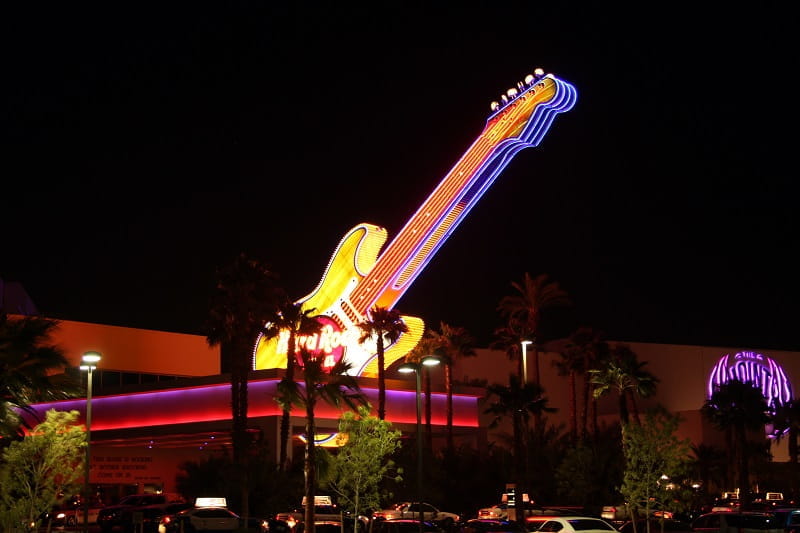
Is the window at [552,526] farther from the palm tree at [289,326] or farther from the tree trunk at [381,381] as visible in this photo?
the tree trunk at [381,381]

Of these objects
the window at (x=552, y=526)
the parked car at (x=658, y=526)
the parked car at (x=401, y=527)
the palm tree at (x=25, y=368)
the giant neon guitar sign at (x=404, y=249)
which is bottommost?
the parked car at (x=658, y=526)

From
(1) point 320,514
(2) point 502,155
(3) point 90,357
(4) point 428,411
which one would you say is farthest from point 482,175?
(3) point 90,357

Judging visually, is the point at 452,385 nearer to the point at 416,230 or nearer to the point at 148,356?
the point at 416,230

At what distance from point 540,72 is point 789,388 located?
41.8 m

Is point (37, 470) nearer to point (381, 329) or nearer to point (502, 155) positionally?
point (381, 329)

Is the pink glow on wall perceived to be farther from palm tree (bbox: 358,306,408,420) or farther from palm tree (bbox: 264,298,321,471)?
palm tree (bbox: 264,298,321,471)

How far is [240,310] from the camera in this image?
49188mm

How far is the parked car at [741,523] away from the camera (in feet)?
100

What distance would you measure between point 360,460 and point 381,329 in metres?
25.2

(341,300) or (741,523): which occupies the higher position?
(341,300)

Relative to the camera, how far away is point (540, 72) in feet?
208

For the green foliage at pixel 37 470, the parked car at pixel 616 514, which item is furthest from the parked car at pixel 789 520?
the green foliage at pixel 37 470

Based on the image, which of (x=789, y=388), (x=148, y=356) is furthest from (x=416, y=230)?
(x=789, y=388)

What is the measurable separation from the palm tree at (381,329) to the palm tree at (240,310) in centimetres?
929
